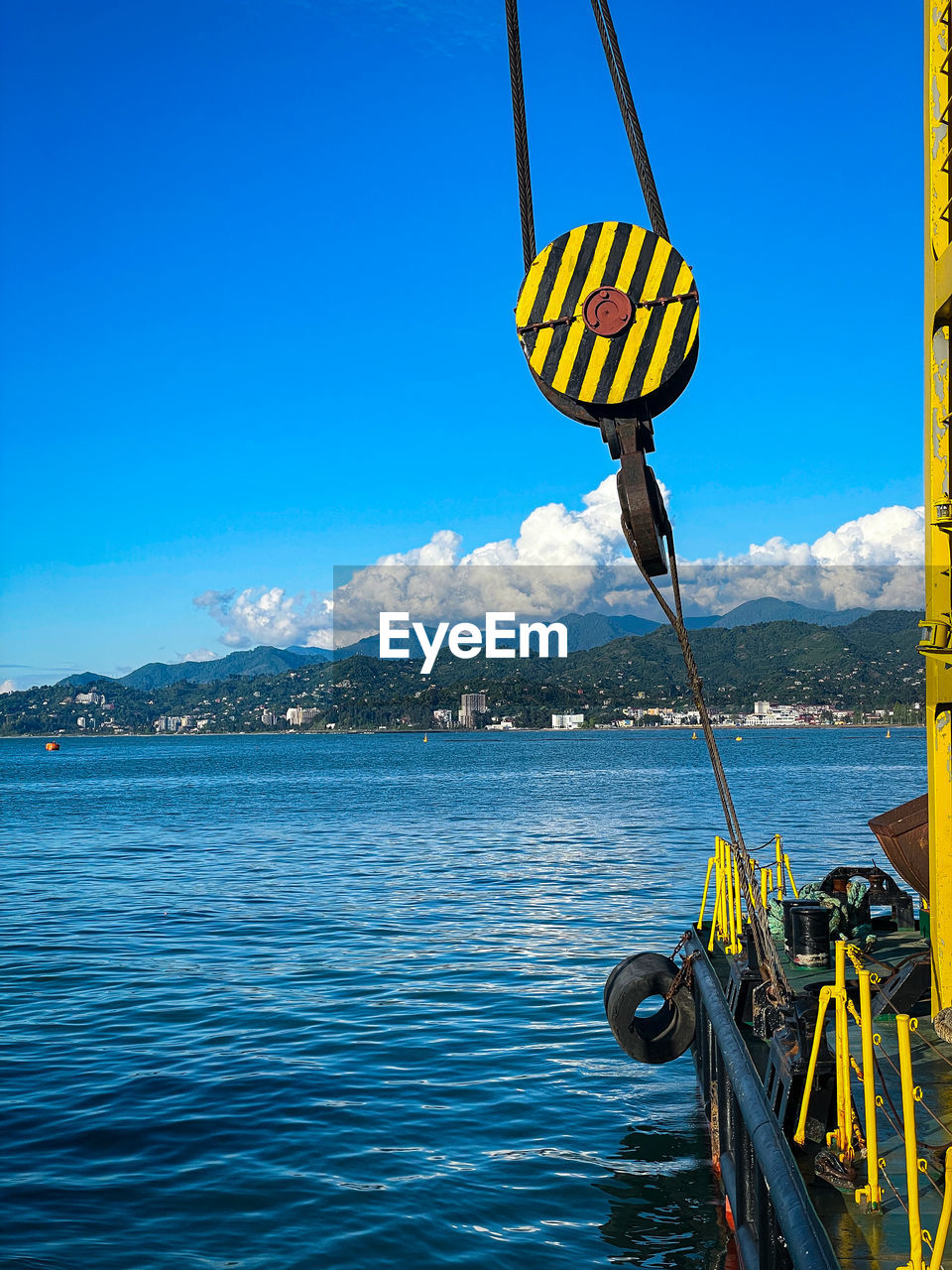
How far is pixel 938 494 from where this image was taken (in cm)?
920

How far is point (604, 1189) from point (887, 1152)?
4.37 metres

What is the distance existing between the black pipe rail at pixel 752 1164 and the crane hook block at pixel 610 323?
4.24 metres

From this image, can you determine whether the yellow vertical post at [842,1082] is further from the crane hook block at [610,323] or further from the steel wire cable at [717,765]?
the crane hook block at [610,323]

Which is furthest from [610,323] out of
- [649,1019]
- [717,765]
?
[649,1019]

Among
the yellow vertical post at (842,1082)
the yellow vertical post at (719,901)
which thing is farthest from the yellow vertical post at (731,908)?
the yellow vertical post at (842,1082)

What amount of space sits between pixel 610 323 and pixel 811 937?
8251 mm

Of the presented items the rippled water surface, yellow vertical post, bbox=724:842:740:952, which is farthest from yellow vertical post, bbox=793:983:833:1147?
yellow vertical post, bbox=724:842:740:952

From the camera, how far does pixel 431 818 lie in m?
54.5

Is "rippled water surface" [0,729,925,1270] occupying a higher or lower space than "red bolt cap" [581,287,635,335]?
lower

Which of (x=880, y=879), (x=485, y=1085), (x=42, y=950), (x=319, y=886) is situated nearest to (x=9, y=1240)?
(x=485, y=1085)

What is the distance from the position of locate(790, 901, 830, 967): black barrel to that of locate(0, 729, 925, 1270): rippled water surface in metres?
2.24

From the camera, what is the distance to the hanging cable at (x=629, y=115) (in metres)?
6.17

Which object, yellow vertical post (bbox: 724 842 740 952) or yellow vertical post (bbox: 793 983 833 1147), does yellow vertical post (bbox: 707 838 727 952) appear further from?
yellow vertical post (bbox: 793 983 833 1147)

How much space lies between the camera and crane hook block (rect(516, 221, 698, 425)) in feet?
18.7
